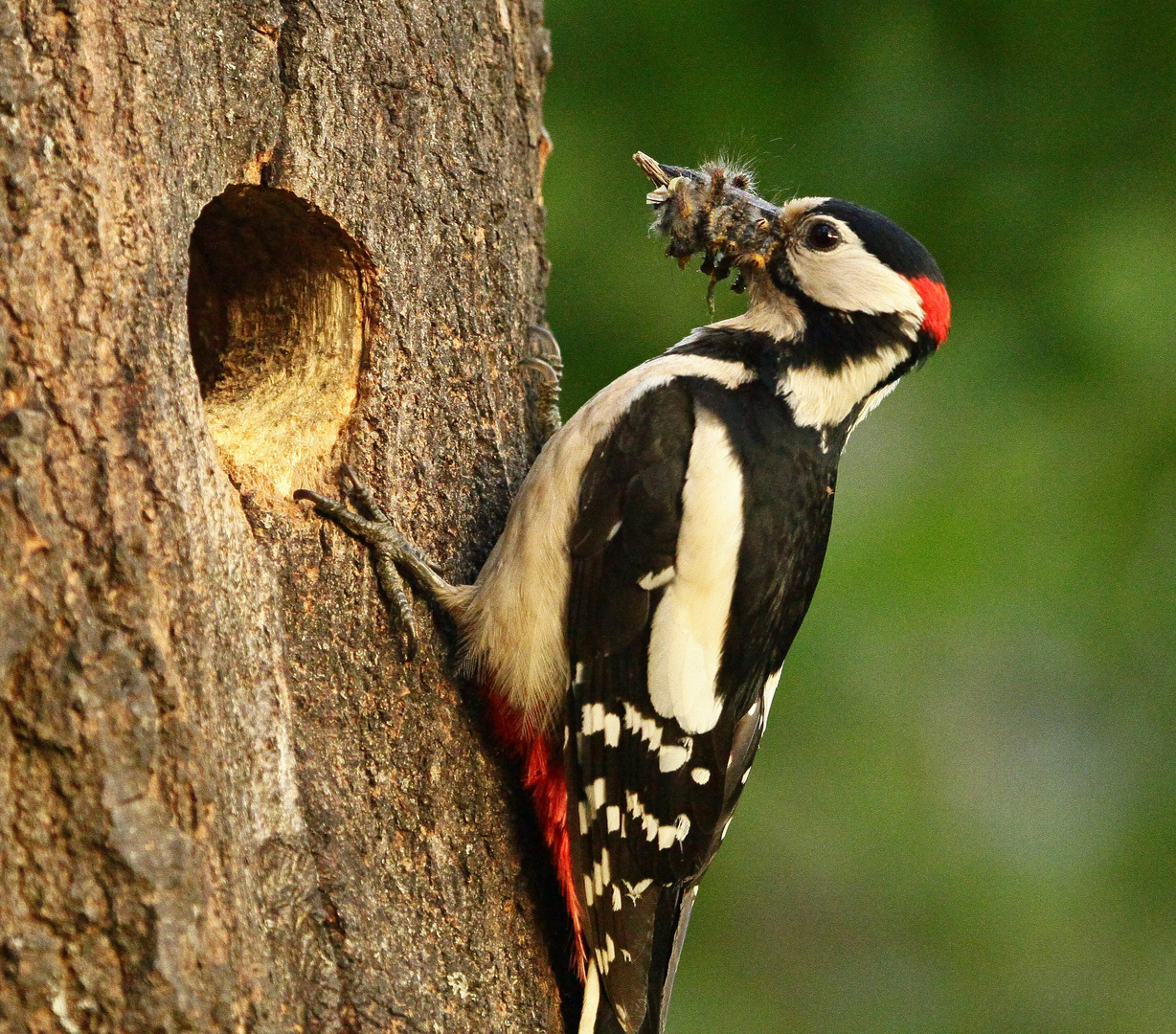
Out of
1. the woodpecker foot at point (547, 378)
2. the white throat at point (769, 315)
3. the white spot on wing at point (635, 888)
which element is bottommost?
the white spot on wing at point (635, 888)

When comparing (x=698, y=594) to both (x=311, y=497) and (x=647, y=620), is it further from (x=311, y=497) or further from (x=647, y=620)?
(x=311, y=497)

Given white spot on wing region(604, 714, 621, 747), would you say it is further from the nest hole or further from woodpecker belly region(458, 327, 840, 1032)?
the nest hole

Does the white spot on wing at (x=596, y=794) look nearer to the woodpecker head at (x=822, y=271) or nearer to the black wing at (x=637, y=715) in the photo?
the black wing at (x=637, y=715)

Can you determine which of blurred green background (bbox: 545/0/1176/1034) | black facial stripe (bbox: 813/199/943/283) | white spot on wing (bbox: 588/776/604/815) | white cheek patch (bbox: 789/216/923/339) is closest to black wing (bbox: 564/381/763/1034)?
white spot on wing (bbox: 588/776/604/815)

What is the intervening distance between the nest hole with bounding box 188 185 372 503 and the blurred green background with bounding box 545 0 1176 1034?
1562 mm

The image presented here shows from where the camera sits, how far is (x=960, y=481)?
4.61m

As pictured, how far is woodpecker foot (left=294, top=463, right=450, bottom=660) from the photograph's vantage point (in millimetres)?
2283

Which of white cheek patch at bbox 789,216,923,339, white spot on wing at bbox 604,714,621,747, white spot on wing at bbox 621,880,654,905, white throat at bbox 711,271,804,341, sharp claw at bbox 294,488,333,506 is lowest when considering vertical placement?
white spot on wing at bbox 621,880,654,905

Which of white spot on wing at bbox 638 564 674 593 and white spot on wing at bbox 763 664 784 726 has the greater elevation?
white spot on wing at bbox 638 564 674 593

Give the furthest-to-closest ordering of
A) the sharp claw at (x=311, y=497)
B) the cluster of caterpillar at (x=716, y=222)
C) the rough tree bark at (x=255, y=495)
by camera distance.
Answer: the cluster of caterpillar at (x=716, y=222) < the sharp claw at (x=311, y=497) < the rough tree bark at (x=255, y=495)

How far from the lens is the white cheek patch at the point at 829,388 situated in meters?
2.75

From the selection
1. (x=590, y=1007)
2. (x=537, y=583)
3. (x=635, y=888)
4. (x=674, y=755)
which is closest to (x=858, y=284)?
(x=537, y=583)

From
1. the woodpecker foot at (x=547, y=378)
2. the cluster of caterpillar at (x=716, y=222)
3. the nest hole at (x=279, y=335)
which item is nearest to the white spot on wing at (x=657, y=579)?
the woodpecker foot at (x=547, y=378)

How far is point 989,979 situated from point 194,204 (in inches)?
176
